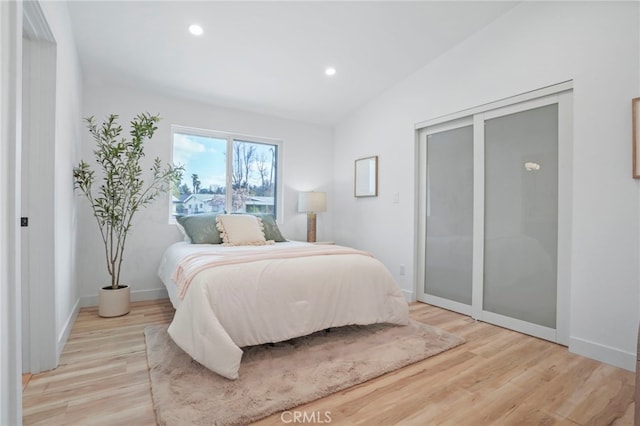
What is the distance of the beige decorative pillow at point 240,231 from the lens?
10.8 ft

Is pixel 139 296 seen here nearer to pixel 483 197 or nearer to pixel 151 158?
pixel 151 158

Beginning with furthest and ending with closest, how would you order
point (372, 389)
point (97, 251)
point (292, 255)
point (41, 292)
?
point (97, 251)
point (292, 255)
point (41, 292)
point (372, 389)

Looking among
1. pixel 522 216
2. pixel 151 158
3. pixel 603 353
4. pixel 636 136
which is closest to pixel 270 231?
pixel 151 158

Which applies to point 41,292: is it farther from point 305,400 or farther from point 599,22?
point 599,22

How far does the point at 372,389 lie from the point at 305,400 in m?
0.39

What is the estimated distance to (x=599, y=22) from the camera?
2174 millimetres

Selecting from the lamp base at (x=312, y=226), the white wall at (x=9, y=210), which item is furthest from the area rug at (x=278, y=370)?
the lamp base at (x=312, y=226)

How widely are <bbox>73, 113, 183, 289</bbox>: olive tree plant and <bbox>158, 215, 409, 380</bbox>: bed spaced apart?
0.79 m

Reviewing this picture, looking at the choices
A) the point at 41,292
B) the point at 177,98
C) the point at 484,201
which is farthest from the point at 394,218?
the point at 41,292

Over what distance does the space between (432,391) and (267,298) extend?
111 centimetres

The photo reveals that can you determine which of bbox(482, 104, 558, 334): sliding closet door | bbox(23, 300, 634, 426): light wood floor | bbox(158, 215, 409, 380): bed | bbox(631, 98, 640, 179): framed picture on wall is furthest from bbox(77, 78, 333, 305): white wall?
bbox(631, 98, 640, 179): framed picture on wall

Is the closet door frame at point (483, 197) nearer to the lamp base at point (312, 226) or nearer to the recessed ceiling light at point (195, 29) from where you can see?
the lamp base at point (312, 226)

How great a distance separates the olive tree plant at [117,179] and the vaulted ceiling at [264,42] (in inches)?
22.3

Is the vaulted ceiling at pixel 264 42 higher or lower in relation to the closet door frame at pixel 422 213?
higher
